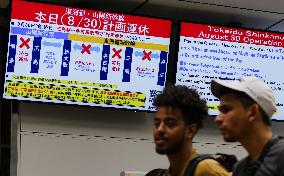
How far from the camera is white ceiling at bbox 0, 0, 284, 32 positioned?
4.53 metres

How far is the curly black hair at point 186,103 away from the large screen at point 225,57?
6.71 ft

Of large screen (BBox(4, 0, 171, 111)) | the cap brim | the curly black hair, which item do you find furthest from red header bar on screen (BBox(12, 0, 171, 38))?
the cap brim

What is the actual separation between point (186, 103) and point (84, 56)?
2.01 m

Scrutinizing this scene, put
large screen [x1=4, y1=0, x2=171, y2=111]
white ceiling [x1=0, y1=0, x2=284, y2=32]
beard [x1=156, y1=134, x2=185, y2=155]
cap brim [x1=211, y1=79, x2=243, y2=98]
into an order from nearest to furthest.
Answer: cap brim [x1=211, y1=79, x2=243, y2=98]
beard [x1=156, y1=134, x2=185, y2=155]
large screen [x1=4, y1=0, x2=171, y2=111]
white ceiling [x1=0, y1=0, x2=284, y2=32]

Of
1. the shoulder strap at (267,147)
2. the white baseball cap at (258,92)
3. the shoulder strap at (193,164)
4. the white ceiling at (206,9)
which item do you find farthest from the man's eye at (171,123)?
the white ceiling at (206,9)

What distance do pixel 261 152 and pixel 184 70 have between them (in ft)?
8.40

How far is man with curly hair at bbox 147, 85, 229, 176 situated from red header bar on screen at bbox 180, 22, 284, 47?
217 cm

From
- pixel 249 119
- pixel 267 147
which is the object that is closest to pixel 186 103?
pixel 249 119

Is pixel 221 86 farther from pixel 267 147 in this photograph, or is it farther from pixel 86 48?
pixel 86 48

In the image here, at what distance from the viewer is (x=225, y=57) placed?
4.67m

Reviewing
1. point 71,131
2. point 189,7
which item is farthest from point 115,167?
point 189,7

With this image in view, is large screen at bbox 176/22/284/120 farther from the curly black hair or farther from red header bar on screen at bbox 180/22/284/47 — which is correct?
the curly black hair

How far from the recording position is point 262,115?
2094 millimetres

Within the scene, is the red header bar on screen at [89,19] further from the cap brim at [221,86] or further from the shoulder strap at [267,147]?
the shoulder strap at [267,147]
